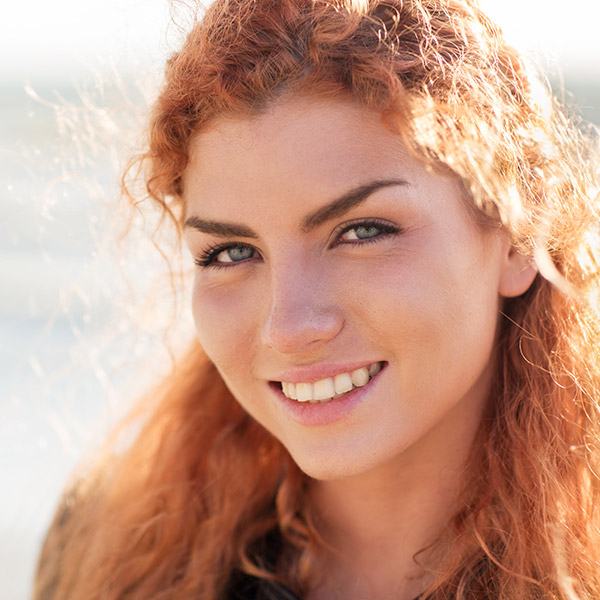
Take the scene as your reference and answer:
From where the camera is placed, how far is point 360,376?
1.80m

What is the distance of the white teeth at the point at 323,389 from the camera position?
1823mm

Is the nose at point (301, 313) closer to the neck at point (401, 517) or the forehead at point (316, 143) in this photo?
the forehead at point (316, 143)

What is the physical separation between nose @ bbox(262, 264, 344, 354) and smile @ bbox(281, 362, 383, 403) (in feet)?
0.36

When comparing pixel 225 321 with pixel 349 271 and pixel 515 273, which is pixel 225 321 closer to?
pixel 349 271

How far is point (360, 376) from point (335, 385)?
6 cm

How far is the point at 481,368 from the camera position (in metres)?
1.91

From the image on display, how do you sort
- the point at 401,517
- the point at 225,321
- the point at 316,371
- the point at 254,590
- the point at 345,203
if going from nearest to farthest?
the point at 345,203 → the point at 316,371 → the point at 225,321 → the point at 401,517 → the point at 254,590

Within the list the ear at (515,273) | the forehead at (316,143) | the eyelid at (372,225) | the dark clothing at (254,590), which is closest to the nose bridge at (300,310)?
the eyelid at (372,225)

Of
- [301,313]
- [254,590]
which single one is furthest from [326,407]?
[254,590]

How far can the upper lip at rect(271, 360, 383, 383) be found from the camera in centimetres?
178

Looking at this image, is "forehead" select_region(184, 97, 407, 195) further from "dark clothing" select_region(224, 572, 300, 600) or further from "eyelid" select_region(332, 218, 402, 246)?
"dark clothing" select_region(224, 572, 300, 600)

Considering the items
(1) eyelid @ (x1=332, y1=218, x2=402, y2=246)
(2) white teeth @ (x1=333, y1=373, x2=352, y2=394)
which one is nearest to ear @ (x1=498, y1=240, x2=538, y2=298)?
(1) eyelid @ (x1=332, y1=218, x2=402, y2=246)

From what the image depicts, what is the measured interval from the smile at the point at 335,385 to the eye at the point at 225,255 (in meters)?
0.34

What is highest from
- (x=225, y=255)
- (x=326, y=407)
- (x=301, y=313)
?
(x=225, y=255)
